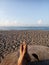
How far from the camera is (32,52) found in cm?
713

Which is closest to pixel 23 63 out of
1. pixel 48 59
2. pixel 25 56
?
pixel 25 56

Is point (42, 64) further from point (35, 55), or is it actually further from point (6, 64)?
point (6, 64)

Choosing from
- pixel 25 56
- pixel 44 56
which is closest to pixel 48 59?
pixel 44 56

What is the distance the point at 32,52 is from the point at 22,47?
2.08 m

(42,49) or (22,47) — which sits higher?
(22,47)

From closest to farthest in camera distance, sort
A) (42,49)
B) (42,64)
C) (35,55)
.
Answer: (42,64) < (35,55) < (42,49)

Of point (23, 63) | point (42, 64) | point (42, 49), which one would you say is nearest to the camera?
point (23, 63)

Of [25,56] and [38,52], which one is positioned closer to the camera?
[25,56]

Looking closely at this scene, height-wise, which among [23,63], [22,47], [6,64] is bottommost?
[6,64]

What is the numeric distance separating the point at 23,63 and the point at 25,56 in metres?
0.19

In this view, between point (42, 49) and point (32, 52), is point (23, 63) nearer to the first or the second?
point (32, 52)

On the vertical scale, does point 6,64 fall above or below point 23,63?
below

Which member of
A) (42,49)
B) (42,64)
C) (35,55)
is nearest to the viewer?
(42,64)

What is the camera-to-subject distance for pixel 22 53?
16.7 feet
